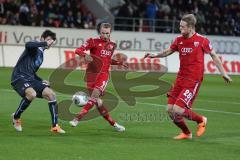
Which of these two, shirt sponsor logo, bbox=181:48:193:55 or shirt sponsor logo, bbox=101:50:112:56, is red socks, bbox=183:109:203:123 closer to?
shirt sponsor logo, bbox=181:48:193:55

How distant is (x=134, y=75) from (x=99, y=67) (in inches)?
621

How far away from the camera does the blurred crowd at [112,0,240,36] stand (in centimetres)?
3991

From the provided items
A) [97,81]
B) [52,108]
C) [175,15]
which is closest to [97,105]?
[97,81]

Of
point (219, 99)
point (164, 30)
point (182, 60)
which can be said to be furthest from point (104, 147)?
point (164, 30)

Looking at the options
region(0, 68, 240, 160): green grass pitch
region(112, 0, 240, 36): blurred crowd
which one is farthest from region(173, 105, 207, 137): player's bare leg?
region(112, 0, 240, 36): blurred crowd

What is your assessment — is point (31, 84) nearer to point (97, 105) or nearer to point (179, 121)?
point (97, 105)

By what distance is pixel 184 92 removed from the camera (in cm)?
1209

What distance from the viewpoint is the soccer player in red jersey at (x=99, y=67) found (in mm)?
13703

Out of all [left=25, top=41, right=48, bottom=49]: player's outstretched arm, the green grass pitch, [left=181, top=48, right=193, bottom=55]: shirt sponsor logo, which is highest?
[left=25, top=41, right=48, bottom=49]: player's outstretched arm

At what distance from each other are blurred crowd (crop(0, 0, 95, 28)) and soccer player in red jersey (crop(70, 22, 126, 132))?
71.9 feet

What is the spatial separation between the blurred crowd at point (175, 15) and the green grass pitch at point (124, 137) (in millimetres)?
20752

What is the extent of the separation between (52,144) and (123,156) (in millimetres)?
1525

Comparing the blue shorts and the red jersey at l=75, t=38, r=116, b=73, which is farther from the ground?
the red jersey at l=75, t=38, r=116, b=73

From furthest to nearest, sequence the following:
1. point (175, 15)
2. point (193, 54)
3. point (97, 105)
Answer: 1. point (175, 15)
2. point (97, 105)
3. point (193, 54)
